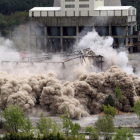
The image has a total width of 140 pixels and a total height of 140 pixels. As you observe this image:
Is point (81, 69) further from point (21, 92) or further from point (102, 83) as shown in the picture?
point (21, 92)

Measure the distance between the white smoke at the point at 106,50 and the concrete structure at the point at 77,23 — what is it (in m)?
5.37

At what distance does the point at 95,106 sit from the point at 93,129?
17.3 m

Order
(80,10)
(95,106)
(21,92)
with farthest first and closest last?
(80,10)
(95,106)
(21,92)

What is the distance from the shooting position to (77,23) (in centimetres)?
11600

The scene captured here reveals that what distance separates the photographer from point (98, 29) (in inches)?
4552

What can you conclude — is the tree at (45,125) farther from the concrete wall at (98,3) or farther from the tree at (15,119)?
the concrete wall at (98,3)

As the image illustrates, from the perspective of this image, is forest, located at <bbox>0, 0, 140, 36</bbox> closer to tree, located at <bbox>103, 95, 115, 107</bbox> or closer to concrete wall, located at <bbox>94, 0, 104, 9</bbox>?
concrete wall, located at <bbox>94, 0, 104, 9</bbox>

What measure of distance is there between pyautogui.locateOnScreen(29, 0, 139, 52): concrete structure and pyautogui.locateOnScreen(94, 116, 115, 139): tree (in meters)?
52.1

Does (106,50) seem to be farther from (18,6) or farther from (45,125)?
(18,6)

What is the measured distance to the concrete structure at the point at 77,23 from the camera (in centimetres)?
11325

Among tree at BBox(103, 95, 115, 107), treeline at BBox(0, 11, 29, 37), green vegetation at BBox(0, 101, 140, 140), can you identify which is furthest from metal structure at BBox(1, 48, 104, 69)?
treeline at BBox(0, 11, 29, 37)

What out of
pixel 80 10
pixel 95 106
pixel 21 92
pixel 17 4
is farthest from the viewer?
pixel 17 4

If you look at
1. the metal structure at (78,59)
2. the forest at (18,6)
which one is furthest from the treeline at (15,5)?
the metal structure at (78,59)

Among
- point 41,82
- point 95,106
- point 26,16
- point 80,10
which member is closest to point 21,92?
point 41,82
